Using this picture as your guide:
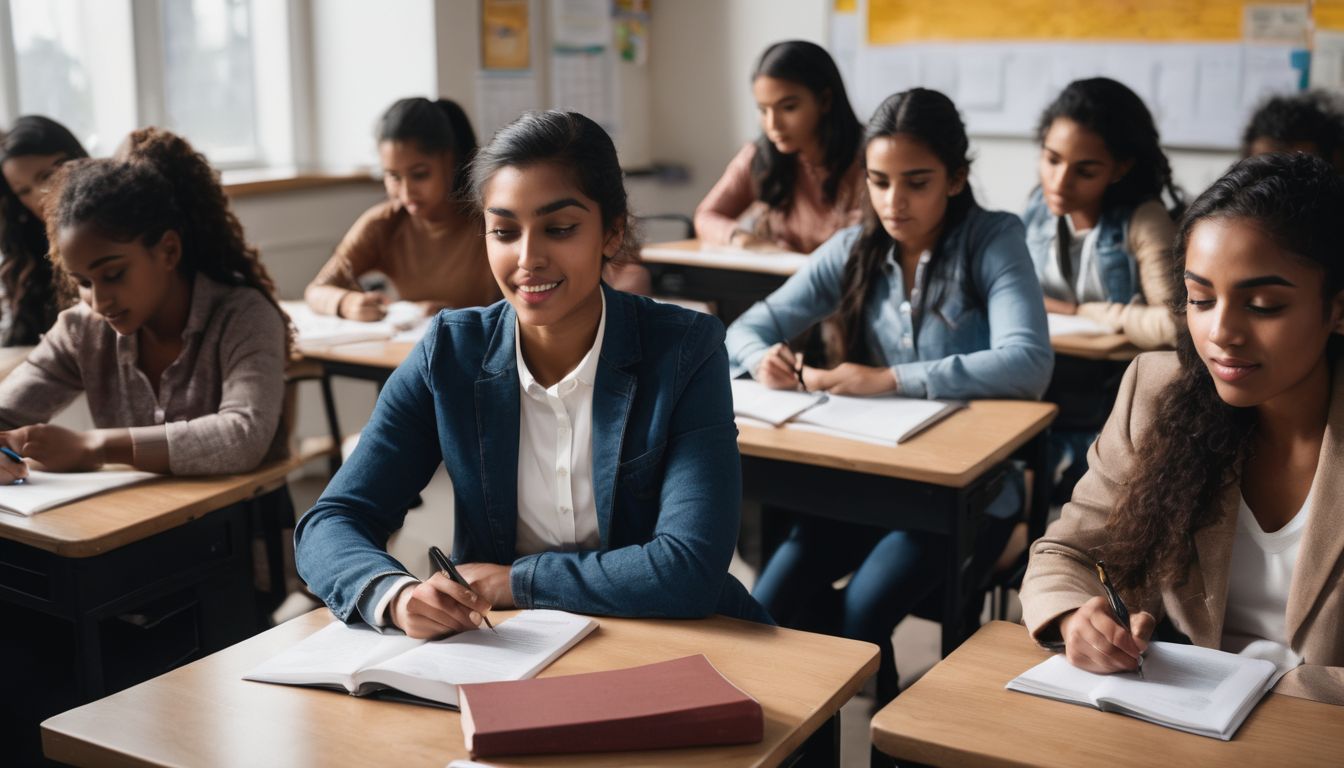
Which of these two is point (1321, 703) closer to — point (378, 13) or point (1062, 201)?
point (1062, 201)

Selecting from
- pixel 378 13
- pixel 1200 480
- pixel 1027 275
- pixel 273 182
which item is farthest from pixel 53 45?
pixel 1200 480

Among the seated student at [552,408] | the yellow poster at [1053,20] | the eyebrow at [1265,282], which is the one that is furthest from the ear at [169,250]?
the yellow poster at [1053,20]

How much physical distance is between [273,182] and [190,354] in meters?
2.29

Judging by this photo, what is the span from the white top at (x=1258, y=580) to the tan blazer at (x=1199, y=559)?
0.10 ft

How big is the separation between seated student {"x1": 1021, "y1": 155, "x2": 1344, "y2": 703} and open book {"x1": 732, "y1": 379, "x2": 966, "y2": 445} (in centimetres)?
65

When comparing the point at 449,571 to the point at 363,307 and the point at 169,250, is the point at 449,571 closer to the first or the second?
the point at 169,250

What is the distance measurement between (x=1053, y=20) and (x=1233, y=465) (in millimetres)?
3931

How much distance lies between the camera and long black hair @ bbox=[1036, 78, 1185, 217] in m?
3.11

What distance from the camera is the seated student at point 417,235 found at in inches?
132

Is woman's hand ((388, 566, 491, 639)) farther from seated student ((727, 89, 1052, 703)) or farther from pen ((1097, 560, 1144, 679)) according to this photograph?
seated student ((727, 89, 1052, 703))

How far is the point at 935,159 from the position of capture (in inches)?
98.9

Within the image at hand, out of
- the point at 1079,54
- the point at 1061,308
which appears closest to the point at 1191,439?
the point at 1061,308

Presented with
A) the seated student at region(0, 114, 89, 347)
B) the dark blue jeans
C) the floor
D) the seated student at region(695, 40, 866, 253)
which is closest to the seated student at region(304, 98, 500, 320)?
the floor

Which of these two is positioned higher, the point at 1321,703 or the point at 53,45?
the point at 53,45
